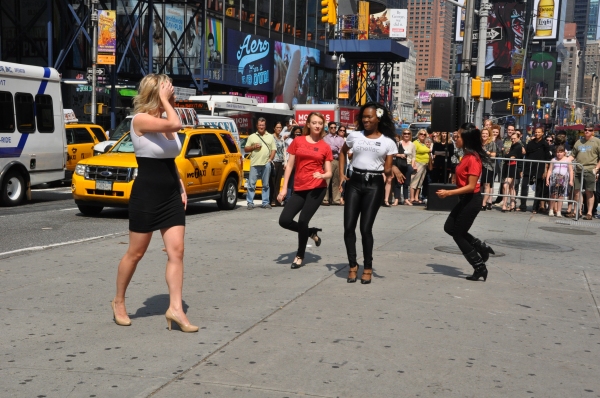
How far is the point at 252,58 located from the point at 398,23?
66777 millimetres

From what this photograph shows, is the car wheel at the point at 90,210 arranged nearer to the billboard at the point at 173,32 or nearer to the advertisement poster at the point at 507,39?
the billboard at the point at 173,32

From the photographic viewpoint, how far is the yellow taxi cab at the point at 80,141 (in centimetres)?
2177

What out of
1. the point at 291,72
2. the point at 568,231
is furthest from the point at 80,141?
the point at 291,72

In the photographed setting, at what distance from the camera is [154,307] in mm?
6402

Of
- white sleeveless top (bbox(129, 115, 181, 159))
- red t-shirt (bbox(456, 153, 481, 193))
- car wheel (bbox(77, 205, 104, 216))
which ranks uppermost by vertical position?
white sleeveless top (bbox(129, 115, 181, 159))

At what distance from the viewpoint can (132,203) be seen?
553 centimetres

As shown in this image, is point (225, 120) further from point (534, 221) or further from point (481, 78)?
point (534, 221)

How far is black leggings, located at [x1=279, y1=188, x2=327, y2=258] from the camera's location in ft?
28.2

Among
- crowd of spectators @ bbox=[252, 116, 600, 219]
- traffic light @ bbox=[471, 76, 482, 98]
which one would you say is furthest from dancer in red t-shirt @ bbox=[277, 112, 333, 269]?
traffic light @ bbox=[471, 76, 482, 98]

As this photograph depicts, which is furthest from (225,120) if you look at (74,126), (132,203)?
(132,203)

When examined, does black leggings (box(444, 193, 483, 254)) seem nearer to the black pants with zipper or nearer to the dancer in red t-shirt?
the dancer in red t-shirt

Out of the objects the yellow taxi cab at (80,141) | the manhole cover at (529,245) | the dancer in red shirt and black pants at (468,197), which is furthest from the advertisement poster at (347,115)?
the dancer in red shirt and black pants at (468,197)

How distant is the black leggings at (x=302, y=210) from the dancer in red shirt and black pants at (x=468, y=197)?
1553 millimetres

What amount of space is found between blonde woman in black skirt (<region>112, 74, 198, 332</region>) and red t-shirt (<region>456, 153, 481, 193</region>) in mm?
3839
